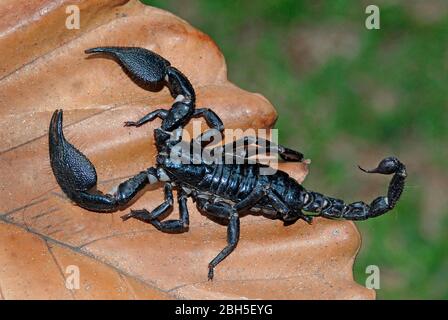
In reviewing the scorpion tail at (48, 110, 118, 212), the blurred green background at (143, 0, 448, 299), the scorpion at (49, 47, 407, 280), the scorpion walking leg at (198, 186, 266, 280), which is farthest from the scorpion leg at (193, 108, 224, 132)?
the blurred green background at (143, 0, 448, 299)

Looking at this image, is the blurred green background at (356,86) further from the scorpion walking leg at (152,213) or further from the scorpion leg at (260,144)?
the scorpion walking leg at (152,213)

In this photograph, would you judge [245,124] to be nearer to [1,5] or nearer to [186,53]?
[186,53]

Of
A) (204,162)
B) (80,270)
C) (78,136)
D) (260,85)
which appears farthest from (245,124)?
(260,85)

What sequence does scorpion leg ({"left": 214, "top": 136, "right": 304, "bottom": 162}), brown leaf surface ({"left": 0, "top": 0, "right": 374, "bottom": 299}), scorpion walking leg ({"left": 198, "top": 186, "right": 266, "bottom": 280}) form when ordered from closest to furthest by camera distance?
brown leaf surface ({"left": 0, "top": 0, "right": 374, "bottom": 299}), scorpion walking leg ({"left": 198, "top": 186, "right": 266, "bottom": 280}), scorpion leg ({"left": 214, "top": 136, "right": 304, "bottom": 162})

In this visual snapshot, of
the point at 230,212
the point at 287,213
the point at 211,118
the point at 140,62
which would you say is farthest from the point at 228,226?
the point at 140,62

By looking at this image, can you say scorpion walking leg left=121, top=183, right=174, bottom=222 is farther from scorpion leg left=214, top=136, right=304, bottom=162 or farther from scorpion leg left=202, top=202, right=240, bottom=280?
scorpion leg left=214, top=136, right=304, bottom=162

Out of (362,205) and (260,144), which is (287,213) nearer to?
(260,144)

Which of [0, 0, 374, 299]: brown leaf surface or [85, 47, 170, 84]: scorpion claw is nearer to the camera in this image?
[0, 0, 374, 299]: brown leaf surface
